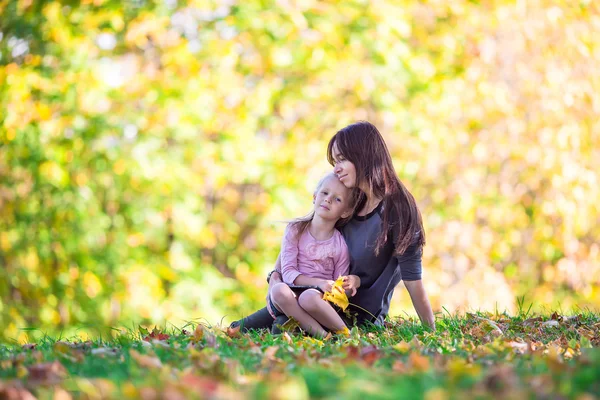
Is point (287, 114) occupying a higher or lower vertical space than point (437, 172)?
higher

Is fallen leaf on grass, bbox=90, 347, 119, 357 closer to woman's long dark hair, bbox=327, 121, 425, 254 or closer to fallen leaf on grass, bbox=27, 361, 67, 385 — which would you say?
fallen leaf on grass, bbox=27, 361, 67, 385

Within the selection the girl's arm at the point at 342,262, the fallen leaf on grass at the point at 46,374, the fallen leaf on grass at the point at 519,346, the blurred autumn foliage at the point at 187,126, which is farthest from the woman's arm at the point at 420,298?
the blurred autumn foliage at the point at 187,126

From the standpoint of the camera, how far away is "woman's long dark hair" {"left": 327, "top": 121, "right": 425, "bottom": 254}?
11.7 feet

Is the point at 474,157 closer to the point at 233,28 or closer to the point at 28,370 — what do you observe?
the point at 233,28

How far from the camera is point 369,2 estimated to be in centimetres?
619

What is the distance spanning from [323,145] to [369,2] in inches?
49.4

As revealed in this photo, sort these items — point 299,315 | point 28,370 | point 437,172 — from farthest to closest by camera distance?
point 437,172, point 299,315, point 28,370

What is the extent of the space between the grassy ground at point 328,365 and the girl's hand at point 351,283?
0.21 meters

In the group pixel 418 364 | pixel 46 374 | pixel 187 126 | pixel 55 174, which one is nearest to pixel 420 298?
pixel 418 364

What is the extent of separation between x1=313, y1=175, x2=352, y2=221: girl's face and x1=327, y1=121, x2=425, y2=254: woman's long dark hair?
0.10 meters

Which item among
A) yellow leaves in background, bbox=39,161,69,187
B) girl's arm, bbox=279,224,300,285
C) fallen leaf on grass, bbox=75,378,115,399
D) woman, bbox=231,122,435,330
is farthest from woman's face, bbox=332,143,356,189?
yellow leaves in background, bbox=39,161,69,187

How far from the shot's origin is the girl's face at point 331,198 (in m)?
3.63

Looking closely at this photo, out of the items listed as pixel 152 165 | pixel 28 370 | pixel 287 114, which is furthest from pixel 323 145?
pixel 28 370

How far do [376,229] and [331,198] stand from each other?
271 millimetres
